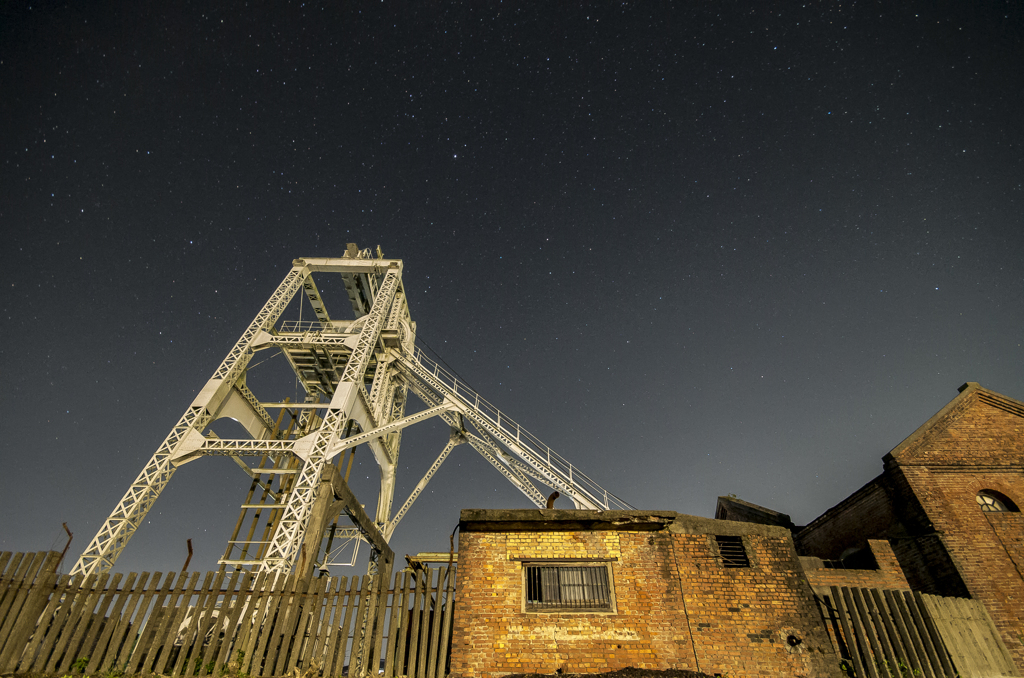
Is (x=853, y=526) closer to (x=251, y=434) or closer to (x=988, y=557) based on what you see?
(x=988, y=557)

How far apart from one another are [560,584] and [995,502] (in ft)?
45.1

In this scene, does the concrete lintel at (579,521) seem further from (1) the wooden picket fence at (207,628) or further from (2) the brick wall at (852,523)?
(2) the brick wall at (852,523)

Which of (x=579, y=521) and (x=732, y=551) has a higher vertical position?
(x=579, y=521)

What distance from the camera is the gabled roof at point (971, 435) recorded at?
45.9 ft

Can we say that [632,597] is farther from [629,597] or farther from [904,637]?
[904,637]

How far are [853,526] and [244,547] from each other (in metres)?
19.2

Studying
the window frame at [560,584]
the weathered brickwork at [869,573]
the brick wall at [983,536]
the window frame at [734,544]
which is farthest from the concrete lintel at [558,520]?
the brick wall at [983,536]

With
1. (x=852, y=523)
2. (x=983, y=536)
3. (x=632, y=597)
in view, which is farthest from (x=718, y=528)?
(x=852, y=523)

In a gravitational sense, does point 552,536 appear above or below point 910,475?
below

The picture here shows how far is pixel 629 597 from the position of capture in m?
7.80

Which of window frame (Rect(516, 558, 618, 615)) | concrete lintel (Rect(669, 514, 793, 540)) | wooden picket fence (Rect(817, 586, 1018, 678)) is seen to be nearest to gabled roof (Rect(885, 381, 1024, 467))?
wooden picket fence (Rect(817, 586, 1018, 678))

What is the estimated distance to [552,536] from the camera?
8.35m

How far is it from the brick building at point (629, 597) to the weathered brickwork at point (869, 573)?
437cm

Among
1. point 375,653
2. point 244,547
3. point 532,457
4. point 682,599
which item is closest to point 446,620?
point 375,653
